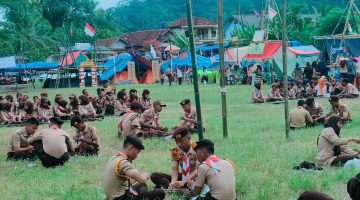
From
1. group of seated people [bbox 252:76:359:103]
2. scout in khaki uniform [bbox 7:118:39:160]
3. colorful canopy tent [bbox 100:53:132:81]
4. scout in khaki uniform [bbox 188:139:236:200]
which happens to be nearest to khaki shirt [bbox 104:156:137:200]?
scout in khaki uniform [bbox 188:139:236:200]

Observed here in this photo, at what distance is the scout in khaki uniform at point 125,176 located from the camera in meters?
7.50

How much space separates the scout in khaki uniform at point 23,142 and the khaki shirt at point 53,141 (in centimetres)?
64

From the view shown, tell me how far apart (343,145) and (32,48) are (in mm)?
64583

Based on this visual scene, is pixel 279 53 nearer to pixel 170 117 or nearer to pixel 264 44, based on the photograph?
pixel 264 44

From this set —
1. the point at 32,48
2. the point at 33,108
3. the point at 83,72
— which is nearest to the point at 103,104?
the point at 33,108

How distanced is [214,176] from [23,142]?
274 inches

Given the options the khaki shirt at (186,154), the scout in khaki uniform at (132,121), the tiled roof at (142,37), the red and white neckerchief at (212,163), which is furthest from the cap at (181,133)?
the tiled roof at (142,37)

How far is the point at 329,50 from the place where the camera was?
34781 mm

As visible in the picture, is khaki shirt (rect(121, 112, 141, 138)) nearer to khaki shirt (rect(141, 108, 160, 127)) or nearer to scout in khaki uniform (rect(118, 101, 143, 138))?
scout in khaki uniform (rect(118, 101, 143, 138))

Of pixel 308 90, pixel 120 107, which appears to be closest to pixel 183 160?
pixel 120 107

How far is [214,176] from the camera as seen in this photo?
24.0 ft

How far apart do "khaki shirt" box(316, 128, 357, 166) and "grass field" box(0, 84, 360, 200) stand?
370 millimetres

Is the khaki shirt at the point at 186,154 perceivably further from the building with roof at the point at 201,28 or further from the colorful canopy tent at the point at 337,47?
the building with roof at the point at 201,28

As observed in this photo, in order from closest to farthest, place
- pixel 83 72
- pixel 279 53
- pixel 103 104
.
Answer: pixel 103 104, pixel 279 53, pixel 83 72
